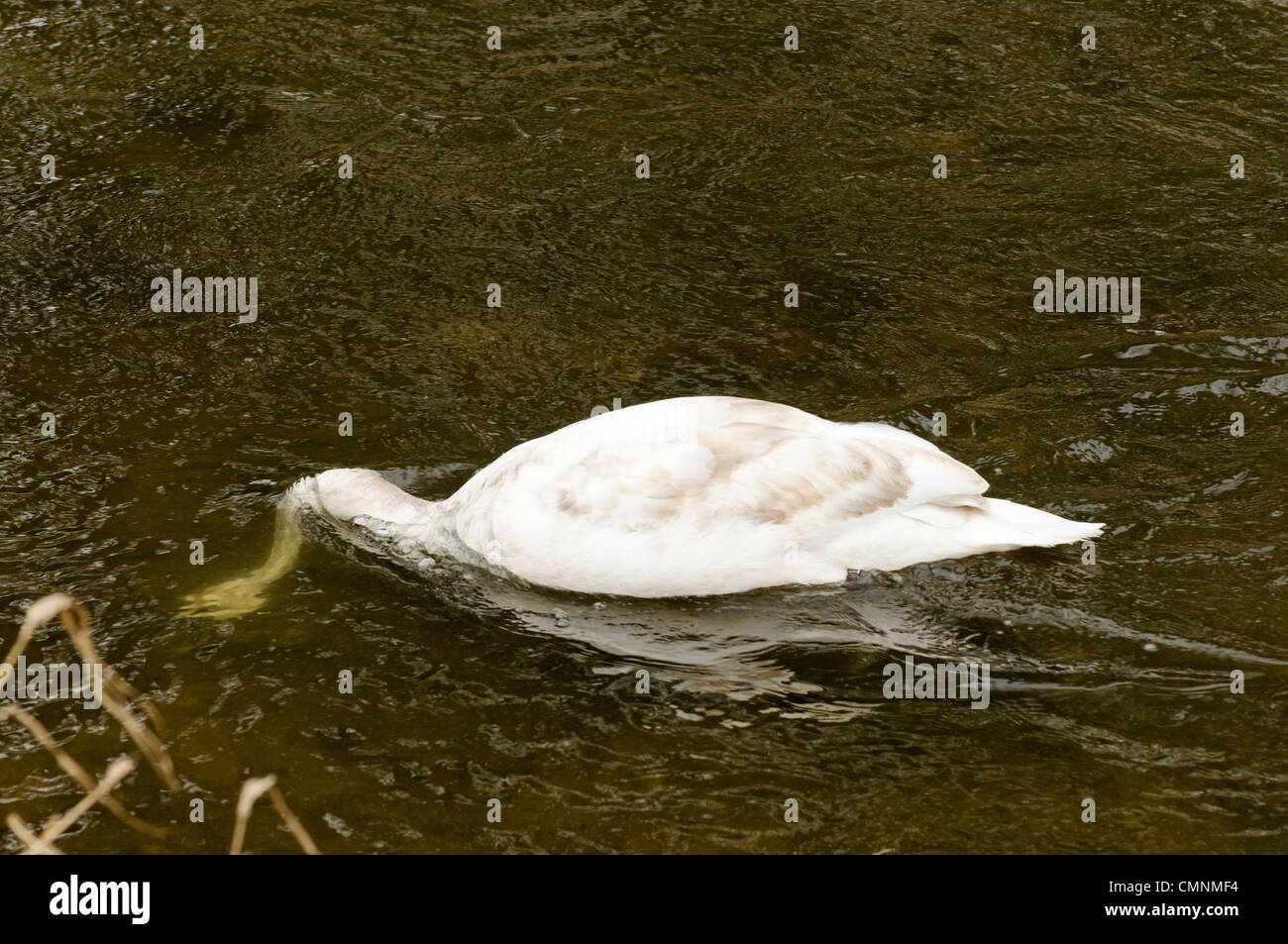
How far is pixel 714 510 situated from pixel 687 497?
123 mm

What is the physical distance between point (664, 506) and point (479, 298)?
3.01m

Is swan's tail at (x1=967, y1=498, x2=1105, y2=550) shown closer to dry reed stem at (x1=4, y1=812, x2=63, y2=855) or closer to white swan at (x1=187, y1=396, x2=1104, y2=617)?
white swan at (x1=187, y1=396, x2=1104, y2=617)

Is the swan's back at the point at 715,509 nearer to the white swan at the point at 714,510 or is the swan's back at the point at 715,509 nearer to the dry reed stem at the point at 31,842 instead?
the white swan at the point at 714,510

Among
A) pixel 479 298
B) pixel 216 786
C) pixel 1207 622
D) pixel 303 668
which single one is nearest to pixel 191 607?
pixel 303 668

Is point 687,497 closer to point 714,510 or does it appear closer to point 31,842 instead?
point 714,510

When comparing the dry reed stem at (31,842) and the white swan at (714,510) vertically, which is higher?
the white swan at (714,510)

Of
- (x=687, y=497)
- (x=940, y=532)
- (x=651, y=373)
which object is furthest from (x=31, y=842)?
(x=651, y=373)

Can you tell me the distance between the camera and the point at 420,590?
22.0 feet

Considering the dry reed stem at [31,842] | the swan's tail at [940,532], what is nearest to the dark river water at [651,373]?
the swan's tail at [940,532]

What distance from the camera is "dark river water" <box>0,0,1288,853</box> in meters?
5.49

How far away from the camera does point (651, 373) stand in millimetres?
8156

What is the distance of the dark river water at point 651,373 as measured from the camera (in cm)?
549

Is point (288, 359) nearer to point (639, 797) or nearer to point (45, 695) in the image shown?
point (45, 695)

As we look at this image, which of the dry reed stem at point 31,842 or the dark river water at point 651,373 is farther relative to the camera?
the dark river water at point 651,373
